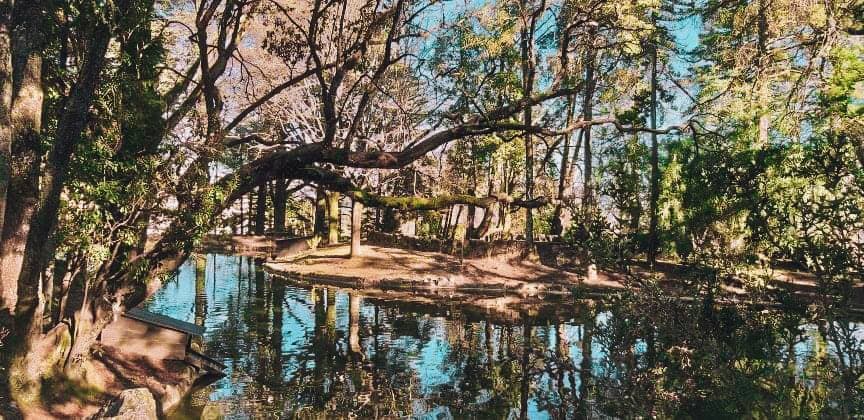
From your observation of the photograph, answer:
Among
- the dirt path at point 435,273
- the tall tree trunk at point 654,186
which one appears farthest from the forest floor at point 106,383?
the tall tree trunk at point 654,186

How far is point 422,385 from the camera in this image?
11.0m

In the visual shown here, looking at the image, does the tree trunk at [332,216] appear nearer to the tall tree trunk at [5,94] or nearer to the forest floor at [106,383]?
the forest floor at [106,383]

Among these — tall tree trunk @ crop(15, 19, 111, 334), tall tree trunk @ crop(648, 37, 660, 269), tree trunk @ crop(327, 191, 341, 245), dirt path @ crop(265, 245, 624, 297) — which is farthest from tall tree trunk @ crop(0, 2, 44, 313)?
tree trunk @ crop(327, 191, 341, 245)

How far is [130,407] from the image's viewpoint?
614cm

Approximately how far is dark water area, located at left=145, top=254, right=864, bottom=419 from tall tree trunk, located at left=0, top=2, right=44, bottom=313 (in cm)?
303

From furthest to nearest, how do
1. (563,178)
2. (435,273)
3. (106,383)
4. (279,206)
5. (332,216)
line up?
(279,206) < (332,216) < (563,178) < (435,273) < (106,383)

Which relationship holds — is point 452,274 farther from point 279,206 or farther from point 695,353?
point 695,353

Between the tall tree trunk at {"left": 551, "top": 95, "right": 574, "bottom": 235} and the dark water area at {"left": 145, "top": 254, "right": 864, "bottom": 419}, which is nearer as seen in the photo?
the dark water area at {"left": 145, "top": 254, "right": 864, "bottom": 419}

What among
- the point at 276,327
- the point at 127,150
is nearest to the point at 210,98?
the point at 127,150

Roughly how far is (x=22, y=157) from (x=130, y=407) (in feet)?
12.6

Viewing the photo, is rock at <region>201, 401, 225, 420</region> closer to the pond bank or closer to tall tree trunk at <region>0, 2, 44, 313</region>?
tall tree trunk at <region>0, 2, 44, 313</region>

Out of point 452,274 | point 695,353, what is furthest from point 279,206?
point 695,353

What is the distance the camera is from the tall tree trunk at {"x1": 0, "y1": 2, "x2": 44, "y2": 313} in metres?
7.96

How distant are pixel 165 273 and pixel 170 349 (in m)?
1.83
